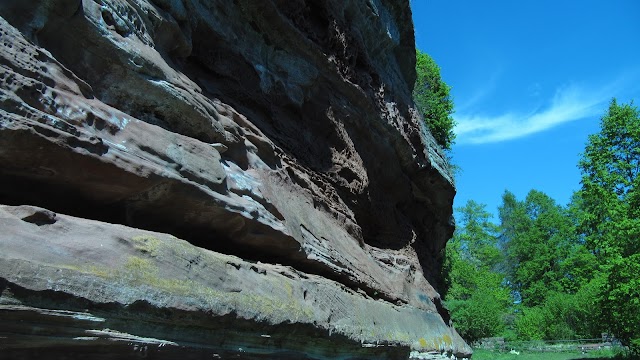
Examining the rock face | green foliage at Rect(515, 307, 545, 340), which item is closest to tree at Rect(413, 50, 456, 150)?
the rock face

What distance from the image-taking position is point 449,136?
22641 millimetres

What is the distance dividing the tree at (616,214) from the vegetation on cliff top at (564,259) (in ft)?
0.13

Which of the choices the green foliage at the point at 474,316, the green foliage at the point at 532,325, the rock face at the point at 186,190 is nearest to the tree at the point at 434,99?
the rock face at the point at 186,190

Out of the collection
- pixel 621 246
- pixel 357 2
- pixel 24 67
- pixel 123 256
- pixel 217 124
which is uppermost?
pixel 357 2

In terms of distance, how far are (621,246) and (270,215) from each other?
17921 millimetres

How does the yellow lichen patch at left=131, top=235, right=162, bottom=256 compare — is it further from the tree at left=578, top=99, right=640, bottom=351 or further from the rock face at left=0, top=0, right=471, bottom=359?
the tree at left=578, top=99, right=640, bottom=351

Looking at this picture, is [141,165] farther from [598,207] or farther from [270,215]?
[598,207]

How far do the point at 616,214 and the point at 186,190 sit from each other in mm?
19463

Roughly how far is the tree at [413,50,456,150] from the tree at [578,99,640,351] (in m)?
6.44

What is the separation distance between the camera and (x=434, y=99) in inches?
870

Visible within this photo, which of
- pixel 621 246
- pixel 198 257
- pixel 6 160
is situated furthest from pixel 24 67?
pixel 621 246

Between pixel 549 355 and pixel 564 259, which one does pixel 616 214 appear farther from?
pixel 564 259

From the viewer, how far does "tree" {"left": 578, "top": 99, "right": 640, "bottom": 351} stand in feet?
59.1

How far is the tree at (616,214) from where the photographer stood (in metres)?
18.0
